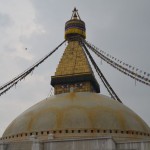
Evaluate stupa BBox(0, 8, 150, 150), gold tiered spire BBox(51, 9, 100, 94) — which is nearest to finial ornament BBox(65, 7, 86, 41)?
gold tiered spire BBox(51, 9, 100, 94)

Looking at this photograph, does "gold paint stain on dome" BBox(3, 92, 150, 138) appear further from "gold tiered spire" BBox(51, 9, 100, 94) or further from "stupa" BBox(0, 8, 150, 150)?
"gold tiered spire" BBox(51, 9, 100, 94)

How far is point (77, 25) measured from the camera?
94.2ft

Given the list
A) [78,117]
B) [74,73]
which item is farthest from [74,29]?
[78,117]

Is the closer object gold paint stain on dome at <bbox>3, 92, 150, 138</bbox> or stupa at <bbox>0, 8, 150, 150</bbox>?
stupa at <bbox>0, 8, 150, 150</bbox>

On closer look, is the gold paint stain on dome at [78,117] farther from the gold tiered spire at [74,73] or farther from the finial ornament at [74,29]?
the finial ornament at [74,29]

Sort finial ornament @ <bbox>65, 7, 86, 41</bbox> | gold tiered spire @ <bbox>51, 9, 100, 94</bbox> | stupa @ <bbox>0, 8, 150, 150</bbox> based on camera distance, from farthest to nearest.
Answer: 1. finial ornament @ <bbox>65, 7, 86, 41</bbox>
2. gold tiered spire @ <bbox>51, 9, 100, 94</bbox>
3. stupa @ <bbox>0, 8, 150, 150</bbox>

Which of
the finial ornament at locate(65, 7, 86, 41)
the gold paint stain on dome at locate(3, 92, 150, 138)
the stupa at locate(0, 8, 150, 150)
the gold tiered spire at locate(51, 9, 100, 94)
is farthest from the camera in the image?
the finial ornament at locate(65, 7, 86, 41)

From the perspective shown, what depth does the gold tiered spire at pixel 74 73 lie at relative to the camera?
25.1 meters

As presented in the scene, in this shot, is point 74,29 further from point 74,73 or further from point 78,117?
point 78,117

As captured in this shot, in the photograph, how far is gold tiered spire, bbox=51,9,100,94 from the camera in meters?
25.1

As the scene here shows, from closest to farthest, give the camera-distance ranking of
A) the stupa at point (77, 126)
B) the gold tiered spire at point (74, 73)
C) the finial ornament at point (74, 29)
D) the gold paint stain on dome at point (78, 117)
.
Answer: the stupa at point (77, 126) < the gold paint stain on dome at point (78, 117) < the gold tiered spire at point (74, 73) < the finial ornament at point (74, 29)

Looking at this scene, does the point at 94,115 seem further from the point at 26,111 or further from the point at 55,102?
the point at 26,111

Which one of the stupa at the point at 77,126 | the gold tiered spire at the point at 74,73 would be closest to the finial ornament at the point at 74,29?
the gold tiered spire at the point at 74,73

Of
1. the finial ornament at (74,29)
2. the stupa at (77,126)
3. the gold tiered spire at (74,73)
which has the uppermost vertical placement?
the finial ornament at (74,29)
